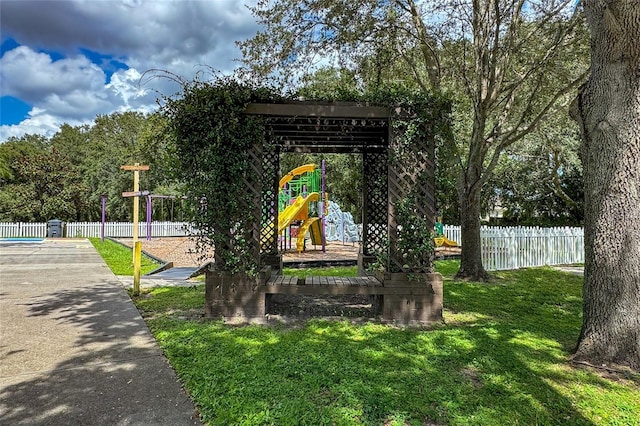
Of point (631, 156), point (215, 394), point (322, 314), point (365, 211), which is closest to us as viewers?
point (215, 394)

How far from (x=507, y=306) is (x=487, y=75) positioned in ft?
15.0

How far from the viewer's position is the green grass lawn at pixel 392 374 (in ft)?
8.52

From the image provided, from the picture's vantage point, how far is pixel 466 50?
346 inches

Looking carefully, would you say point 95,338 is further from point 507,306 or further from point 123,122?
point 123,122

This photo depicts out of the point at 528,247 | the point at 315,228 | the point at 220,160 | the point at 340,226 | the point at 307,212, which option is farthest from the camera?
the point at 340,226

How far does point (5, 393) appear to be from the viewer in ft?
9.46

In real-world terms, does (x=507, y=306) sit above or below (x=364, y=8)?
below

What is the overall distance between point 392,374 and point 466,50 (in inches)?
313

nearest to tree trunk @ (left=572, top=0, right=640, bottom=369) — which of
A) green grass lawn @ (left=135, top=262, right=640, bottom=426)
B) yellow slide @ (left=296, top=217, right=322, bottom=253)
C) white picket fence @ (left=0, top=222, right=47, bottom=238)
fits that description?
green grass lawn @ (left=135, top=262, right=640, bottom=426)

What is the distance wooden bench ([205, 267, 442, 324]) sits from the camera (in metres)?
4.99

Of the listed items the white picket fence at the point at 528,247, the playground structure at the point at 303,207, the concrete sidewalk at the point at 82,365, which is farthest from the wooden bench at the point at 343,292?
the playground structure at the point at 303,207

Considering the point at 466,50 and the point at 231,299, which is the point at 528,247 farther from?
the point at 231,299

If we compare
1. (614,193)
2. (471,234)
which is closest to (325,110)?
(614,193)

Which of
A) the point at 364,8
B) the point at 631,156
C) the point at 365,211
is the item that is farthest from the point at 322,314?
the point at 364,8
